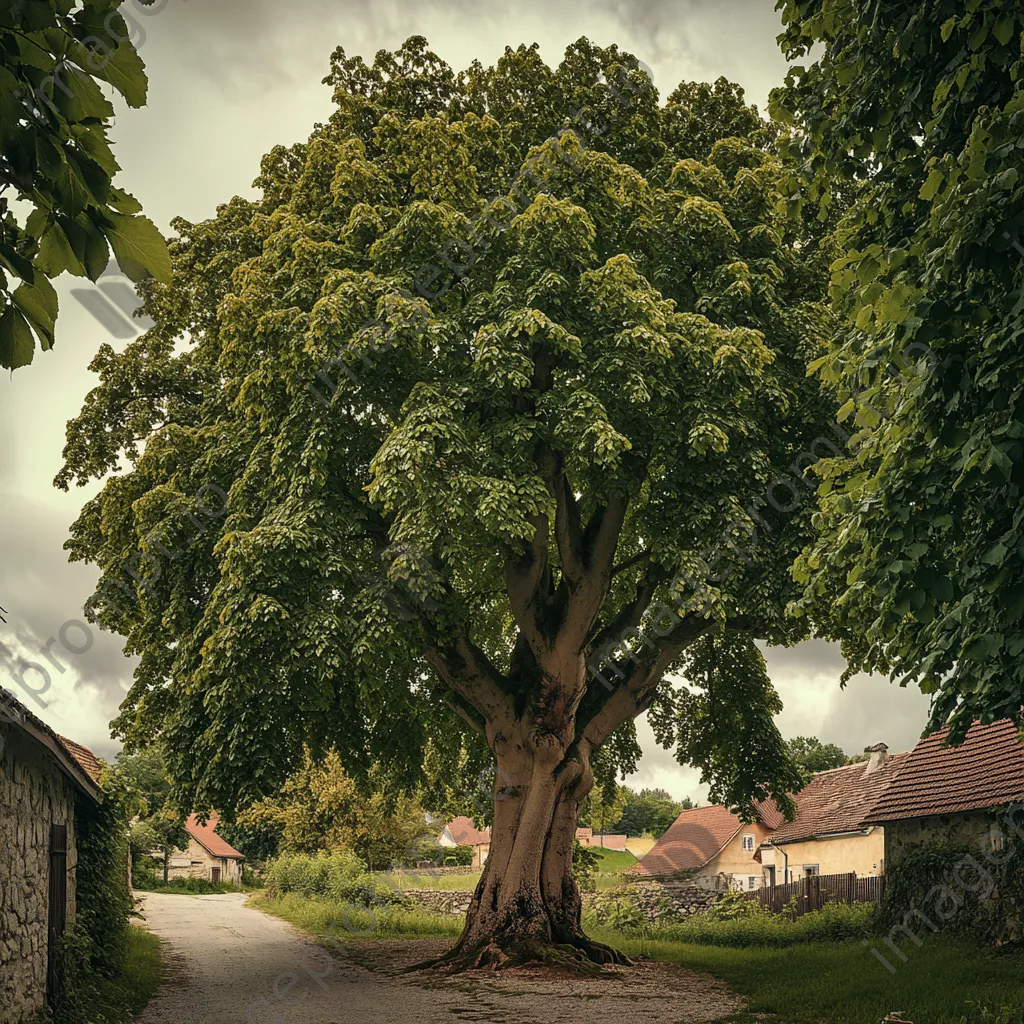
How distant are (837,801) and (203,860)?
1824 inches

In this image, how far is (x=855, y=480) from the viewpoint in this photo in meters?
9.16

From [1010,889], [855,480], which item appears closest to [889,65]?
[855,480]

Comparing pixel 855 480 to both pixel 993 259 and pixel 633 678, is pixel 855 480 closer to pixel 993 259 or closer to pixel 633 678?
pixel 993 259

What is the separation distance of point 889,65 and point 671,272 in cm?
937

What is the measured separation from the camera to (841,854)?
33.8 metres

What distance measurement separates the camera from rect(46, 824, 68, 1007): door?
38.9 ft

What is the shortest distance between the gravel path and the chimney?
1930cm

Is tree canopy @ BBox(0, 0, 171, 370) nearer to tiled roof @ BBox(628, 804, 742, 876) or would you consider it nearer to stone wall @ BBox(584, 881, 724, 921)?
stone wall @ BBox(584, 881, 724, 921)

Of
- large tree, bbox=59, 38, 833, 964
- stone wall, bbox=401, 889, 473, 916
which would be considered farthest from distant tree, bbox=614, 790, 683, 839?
large tree, bbox=59, 38, 833, 964

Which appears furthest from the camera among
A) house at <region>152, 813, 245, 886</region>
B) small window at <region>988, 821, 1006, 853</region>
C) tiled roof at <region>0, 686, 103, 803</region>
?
house at <region>152, 813, 245, 886</region>

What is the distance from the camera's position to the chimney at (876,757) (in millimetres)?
35688

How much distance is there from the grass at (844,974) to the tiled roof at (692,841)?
22.7 m

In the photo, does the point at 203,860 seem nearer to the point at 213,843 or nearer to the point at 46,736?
the point at 213,843

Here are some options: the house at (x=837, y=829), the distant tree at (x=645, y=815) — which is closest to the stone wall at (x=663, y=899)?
the house at (x=837, y=829)
